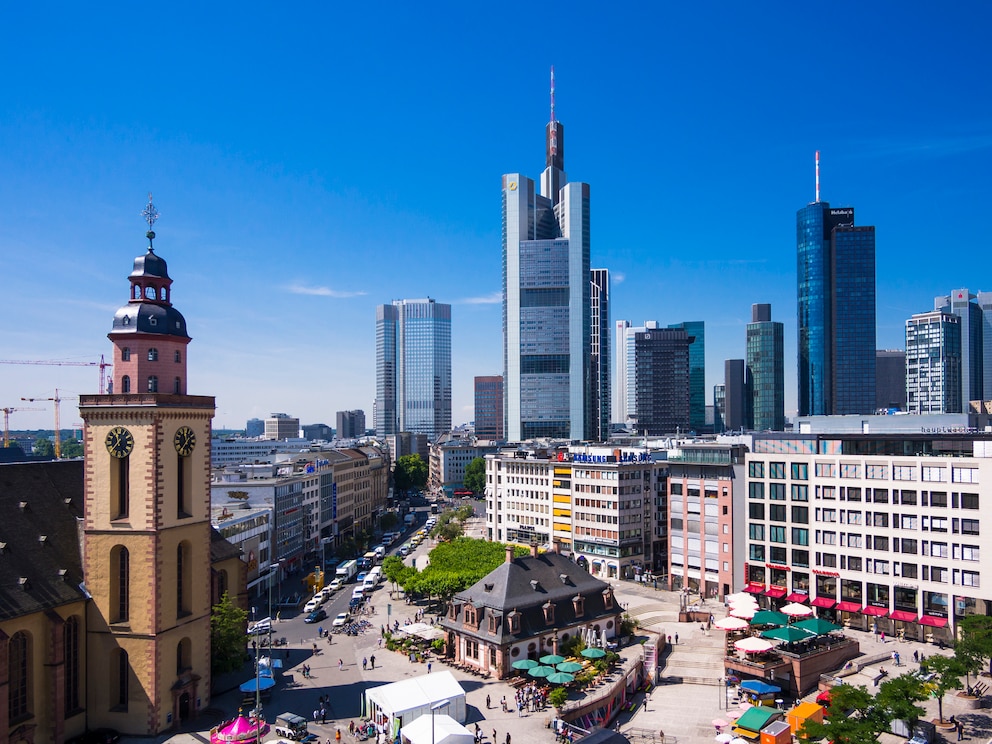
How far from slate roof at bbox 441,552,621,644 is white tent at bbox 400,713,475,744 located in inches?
653

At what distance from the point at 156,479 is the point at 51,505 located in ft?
36.8

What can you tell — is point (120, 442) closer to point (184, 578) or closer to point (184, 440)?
point (184, 440)

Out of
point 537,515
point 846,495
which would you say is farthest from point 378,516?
point 846,495

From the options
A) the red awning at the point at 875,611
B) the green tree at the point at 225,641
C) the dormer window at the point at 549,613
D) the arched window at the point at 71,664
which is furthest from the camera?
the red awning at the point at 875,611

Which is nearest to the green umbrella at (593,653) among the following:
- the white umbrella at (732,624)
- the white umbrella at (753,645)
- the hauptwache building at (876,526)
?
the white umbrella at (753,645)

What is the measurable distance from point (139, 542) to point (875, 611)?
7335cm

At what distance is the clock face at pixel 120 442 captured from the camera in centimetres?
5262

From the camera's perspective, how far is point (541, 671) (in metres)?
64.2

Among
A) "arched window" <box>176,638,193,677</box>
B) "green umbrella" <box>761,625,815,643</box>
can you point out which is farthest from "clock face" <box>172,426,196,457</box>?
"green umbrella" <box>761,625,815,643</box>

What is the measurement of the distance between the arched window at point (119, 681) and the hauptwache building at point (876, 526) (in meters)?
69.5

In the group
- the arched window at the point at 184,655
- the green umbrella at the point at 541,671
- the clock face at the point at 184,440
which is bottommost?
the green umbrella at the point at 541,671

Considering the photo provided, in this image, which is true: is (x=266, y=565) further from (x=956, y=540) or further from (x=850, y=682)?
(x=956, y=540)

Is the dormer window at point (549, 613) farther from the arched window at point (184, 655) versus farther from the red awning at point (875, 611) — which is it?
the red awning at point (875, 611)

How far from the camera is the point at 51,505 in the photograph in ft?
185
